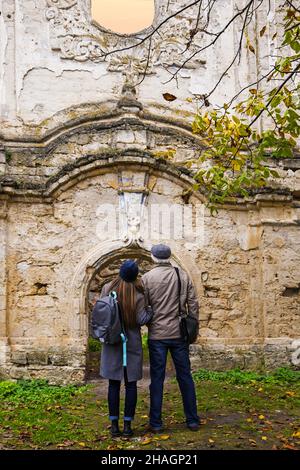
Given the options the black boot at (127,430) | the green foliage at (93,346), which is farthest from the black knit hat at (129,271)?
the green foliage at (93,346)

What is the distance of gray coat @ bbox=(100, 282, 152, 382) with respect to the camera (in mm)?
6078

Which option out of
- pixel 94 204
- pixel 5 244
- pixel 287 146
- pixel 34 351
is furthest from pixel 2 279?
pixel 287 146

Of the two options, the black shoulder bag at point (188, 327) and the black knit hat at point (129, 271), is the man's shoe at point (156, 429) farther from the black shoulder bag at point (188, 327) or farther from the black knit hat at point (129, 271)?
the black knit hat at point (129, 271)

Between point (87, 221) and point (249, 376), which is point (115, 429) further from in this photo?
point (87, 221)

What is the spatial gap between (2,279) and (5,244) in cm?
55

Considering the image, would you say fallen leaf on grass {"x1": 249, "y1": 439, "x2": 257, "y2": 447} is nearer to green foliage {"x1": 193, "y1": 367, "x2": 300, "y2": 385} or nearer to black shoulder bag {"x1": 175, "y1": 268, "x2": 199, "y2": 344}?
black shoulder bag {"x1": 175, "y1": 268, "x2": 199, "y2": 344}

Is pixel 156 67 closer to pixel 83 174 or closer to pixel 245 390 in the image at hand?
pixel 83 174

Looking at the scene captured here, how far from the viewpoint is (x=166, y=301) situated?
642 centimetres

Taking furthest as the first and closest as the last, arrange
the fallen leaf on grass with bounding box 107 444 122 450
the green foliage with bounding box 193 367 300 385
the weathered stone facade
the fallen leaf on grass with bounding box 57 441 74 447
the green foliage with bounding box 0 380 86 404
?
the weathered stone facade < the green foliage with bounding box 193 367 300 385 < the green foliage with bounding box 0 380 86 404 < the fallen leaf on grass with bounding box 57 441 74 447 < the fallen leaf on grass with bounding box 107 444 122 450

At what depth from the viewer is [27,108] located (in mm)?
11422

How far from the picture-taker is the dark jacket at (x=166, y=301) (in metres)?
6.33

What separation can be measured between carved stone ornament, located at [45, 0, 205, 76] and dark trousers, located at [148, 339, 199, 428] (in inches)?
267

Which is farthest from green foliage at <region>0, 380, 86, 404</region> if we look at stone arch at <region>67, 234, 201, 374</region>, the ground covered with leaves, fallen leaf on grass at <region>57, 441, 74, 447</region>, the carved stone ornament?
the carved stone ornament

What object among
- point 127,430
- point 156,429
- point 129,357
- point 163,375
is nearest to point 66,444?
point 127,430
